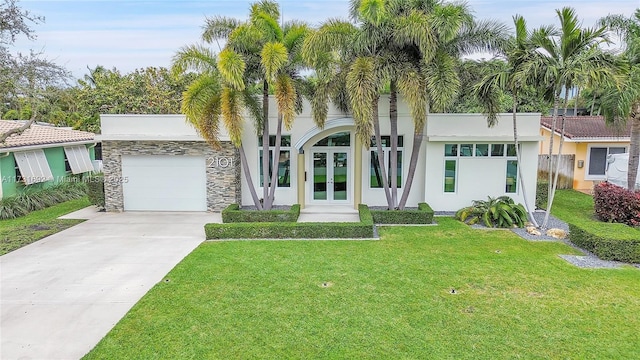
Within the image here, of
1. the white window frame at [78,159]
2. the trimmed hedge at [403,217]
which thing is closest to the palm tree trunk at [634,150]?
the trimmed hedge at [403,217]

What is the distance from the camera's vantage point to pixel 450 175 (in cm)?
1514

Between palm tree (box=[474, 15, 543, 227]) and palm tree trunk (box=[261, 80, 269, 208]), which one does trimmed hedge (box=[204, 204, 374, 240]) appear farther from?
palm tree (box=[474, 15, 543, 227])

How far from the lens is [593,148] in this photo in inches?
802

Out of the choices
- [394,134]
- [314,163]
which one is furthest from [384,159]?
[314,163]

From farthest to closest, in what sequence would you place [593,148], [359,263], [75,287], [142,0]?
[593,148], [142,0], [359,263], [75,287]

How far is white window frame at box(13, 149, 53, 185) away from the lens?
1727cm

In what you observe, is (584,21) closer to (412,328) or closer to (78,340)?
(412,328)

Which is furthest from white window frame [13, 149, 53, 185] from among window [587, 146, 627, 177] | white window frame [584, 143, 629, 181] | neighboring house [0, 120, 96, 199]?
window [587, 146, 627, 177]

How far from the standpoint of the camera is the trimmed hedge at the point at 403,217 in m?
13.5

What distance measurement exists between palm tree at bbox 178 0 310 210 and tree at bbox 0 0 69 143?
16.5 feet

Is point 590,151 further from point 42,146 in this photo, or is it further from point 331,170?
point 42,146

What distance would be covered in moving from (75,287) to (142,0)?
44.2ft

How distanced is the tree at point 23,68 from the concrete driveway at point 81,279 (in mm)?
4585

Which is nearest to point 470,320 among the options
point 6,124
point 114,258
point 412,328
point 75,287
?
point 412,328
